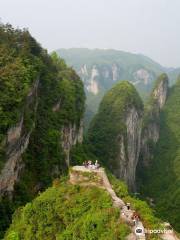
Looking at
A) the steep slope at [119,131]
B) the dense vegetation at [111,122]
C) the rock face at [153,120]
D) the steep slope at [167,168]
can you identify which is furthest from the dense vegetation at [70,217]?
the rock face at [153,120]

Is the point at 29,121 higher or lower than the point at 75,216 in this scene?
higher

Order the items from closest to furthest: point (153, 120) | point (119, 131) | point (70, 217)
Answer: point (70, 217) → point (119, 131) → point (153, 120)

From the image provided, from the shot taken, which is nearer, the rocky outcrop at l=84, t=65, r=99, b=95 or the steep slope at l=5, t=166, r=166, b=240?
the steep slope at l=5, t=166, r=166, b=240

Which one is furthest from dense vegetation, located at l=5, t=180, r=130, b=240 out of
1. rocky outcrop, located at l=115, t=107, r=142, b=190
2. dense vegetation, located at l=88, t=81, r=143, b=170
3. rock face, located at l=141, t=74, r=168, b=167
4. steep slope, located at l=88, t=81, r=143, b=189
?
rock face, located at l=141, t=74, r=168, b=167

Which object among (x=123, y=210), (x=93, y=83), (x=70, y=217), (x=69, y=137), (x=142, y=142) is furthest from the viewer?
(x=93, y=83)

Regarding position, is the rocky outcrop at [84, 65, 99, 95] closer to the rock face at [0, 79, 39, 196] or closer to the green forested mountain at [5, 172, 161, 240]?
the rock face at [0, 79, 39, 196]

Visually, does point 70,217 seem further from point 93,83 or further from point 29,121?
point 93,83

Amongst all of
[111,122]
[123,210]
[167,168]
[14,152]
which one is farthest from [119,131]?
[123,210]
